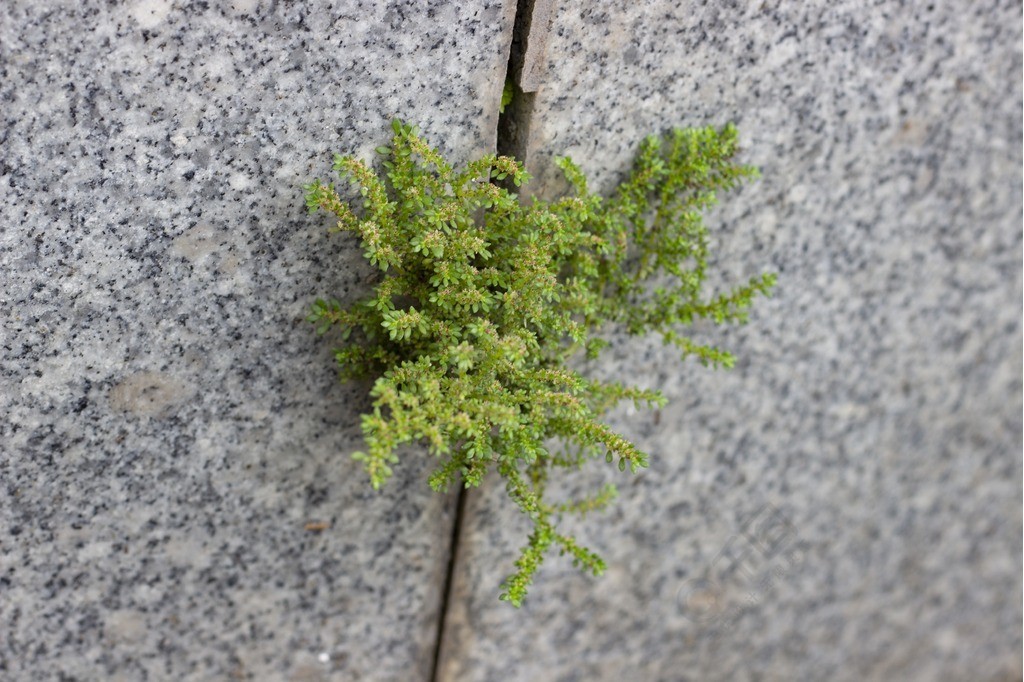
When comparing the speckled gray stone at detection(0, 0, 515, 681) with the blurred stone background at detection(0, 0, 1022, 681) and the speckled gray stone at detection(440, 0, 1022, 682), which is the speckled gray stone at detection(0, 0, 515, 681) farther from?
the speckled gray stone at detection(440, 0, 1022, 682)

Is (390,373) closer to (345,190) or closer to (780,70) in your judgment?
(345,190)

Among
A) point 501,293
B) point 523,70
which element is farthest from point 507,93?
point 501,293

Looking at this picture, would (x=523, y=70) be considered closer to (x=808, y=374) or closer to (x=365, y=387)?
(x=365, y=387)

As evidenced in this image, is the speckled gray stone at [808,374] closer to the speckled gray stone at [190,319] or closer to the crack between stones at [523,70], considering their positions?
the crack between stones at [523,70]

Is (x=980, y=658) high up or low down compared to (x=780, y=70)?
down

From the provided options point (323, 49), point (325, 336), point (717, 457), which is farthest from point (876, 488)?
point (323, 49)
